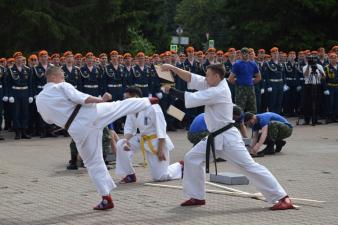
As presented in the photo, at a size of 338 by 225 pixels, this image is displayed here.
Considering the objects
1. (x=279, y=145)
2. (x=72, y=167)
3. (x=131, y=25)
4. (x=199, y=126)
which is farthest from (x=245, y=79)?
(x=131, y=25)

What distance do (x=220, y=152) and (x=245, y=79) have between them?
8.46 meters

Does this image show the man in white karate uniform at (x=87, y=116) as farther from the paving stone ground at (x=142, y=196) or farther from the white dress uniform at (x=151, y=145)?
the white dress uniform at (x=151, y=145)

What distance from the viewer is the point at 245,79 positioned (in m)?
18.6

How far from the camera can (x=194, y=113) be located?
76.0ft

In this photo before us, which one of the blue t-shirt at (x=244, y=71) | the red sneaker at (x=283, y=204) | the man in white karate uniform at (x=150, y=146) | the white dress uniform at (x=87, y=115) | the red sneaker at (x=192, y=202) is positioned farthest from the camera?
the blue t-shirt at (x=244, y=71)

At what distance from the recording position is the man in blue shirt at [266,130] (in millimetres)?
15391

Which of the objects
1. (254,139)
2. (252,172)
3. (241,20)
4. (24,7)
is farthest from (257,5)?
(252,172)

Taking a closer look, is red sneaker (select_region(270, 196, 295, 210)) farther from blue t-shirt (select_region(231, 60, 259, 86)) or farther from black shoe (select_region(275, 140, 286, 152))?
blue t-shirt (select_region(231, 60, 259, 86))

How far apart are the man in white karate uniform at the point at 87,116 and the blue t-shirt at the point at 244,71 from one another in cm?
857

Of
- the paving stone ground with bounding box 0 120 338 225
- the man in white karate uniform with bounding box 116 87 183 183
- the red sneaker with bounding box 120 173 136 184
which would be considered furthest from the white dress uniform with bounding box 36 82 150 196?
the red sneaker with bounding box 120 173 136 184

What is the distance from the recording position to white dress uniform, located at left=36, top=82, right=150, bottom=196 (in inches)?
396

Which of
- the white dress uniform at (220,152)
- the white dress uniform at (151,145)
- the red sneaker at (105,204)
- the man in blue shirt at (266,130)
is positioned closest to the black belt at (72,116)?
the red sneaker at (105,204)

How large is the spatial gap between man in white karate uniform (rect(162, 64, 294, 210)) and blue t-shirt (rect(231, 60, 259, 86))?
26.4 ft

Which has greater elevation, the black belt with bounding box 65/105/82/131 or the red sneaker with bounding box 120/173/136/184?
the black belt with bounding box 65/105/82/131
